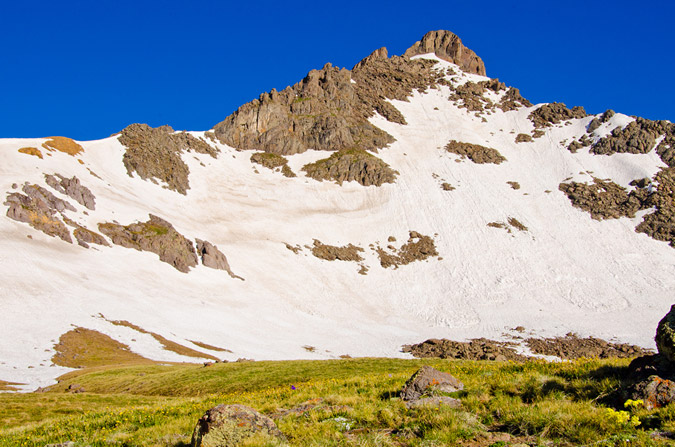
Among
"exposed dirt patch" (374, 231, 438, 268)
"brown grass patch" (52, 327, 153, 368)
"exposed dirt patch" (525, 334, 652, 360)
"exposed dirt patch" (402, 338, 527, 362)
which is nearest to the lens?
"brown grass patch" (52, 327, 153, 368)

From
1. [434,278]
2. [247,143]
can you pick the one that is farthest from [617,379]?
[247,143]

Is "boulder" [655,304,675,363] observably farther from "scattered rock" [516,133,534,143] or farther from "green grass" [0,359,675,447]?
"scattered rock" [516,133,534,143]

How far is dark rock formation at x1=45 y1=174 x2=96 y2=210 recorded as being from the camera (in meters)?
79.2

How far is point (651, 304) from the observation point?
80.4 m

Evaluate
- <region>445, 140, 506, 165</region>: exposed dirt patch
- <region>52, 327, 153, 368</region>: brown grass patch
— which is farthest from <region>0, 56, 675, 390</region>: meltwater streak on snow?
<region>445, 140, 506, 165</region>: exposed dirt patch

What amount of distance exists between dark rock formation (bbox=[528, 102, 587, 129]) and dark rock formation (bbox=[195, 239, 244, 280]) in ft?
444

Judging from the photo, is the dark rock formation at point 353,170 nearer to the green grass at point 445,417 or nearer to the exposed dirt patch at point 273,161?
the exposed dirt patch at point 273,161

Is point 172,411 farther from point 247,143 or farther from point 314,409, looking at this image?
point 247,143

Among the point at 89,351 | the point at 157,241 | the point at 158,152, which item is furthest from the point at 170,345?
the point at 158,152

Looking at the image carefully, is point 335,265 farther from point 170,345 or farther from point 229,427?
point 229,427

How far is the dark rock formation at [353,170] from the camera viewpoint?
426ft

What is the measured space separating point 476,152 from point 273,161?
69.4m

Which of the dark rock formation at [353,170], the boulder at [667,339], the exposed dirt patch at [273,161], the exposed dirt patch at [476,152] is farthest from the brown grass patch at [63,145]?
the boulder at [667,339]

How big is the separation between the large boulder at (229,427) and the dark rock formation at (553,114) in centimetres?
17755
